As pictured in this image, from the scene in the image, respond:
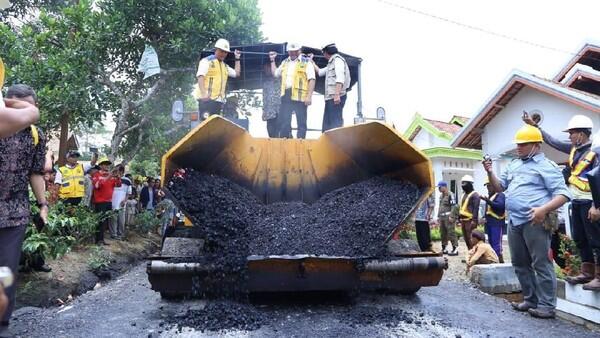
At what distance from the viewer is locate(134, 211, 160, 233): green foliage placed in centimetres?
922

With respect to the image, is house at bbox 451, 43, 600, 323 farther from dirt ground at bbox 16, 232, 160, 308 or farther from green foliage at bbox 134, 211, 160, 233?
dirt ground at bbox 16, 232, 160, 308

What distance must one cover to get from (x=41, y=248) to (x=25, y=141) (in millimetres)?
2063

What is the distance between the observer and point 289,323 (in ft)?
10.2

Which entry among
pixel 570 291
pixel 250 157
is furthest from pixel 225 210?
pixel 570 291

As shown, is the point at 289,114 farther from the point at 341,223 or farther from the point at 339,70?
the point at 341,223

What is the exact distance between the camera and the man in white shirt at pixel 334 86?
5270mm

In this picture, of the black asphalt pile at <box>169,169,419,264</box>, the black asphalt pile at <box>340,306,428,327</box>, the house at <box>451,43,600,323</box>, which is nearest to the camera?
the black asphalt pile at <box>340,306,428,327</box>

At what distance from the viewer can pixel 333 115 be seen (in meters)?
5.35

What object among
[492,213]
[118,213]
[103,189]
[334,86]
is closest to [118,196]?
[118,213]

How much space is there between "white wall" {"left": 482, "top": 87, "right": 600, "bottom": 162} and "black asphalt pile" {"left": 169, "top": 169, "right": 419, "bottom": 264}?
25.1 ft

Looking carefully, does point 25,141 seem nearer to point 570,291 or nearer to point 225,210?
point 225,210

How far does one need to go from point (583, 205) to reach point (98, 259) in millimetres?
5402

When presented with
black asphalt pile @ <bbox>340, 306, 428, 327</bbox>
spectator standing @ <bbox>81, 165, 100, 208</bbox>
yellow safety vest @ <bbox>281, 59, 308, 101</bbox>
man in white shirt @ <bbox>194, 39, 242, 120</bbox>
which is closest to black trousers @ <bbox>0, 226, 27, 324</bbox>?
black asphalt pile @ <bbox>340, 306, 428, 327</bbox>

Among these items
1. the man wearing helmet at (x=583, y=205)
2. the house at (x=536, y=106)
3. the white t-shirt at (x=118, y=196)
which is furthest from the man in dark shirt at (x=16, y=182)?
the house at (x=536, y=106)
